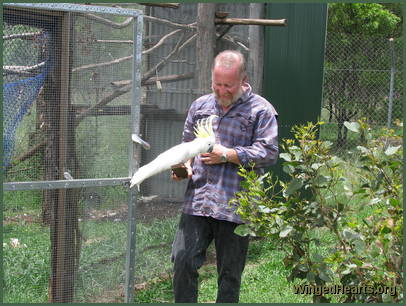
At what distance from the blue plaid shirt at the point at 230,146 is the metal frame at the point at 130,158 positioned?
0.46 meters

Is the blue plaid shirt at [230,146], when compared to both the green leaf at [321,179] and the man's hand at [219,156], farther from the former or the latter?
the green leaf at [321,179]

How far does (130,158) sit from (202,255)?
0.81 m

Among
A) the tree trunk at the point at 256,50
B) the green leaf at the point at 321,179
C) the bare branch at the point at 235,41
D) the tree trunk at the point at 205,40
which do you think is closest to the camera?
the green leaf at the point at 321,179

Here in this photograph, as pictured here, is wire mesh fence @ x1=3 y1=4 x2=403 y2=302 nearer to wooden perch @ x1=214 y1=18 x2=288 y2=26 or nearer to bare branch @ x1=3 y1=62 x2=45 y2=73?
bare branch @ x1=3 y1=62 x2=45 y2=73

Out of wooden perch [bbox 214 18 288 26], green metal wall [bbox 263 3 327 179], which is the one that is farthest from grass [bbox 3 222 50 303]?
green metal wall [bbox 263 3 327 179]

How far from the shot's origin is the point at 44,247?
4.01 metres

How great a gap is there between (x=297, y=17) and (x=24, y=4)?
13.4 ft

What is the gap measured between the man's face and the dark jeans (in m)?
0.77

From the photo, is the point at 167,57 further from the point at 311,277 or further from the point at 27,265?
the point at 311,277

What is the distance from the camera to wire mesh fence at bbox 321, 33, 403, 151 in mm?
10844

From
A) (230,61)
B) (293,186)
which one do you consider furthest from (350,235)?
(230,61)

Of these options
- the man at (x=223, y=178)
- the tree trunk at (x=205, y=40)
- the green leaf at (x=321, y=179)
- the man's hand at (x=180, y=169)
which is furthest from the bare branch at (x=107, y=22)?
the green leaf at (x=321, y=179)

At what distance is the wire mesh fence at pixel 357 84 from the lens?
1084 centimetres

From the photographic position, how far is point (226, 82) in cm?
369
